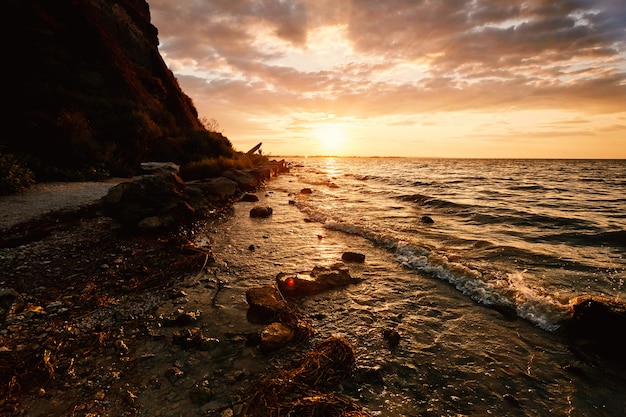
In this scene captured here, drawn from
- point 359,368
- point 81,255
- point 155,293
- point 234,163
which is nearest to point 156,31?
point 234,163

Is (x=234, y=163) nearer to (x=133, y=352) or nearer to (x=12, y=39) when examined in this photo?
(x=12, y=39)

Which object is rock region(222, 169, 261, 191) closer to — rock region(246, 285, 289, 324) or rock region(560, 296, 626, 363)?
rock region(246, 285, 289, 324)

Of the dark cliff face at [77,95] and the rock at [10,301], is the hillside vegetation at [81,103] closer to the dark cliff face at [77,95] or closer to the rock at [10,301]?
the dark cliff face at [77,95]

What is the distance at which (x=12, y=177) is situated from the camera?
9.70 metres

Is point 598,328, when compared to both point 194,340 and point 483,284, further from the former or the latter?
point 194,340

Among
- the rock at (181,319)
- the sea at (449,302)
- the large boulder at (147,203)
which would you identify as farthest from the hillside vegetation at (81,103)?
the rock at (181,319)

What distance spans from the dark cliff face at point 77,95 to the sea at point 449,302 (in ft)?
27.2

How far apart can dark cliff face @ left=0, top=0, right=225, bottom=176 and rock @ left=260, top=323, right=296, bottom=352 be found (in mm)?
13031

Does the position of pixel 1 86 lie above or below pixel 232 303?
above

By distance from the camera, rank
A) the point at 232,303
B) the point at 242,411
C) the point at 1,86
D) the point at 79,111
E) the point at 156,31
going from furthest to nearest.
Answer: the point at 156,31 < the point at 79,111 < the point at 1,86 < the point at 232,303 < the point at 242,411

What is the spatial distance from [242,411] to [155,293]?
344 centimetres

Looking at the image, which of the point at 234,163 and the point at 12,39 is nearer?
the point at 12,39

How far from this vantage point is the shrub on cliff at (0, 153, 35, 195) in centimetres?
949

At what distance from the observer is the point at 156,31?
29.1 m
